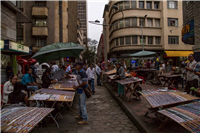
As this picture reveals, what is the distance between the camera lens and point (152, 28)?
28984 millimetres

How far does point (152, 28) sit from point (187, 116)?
28.5 m

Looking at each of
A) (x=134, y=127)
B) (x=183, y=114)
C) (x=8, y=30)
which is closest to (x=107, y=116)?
(x=134, y=127)

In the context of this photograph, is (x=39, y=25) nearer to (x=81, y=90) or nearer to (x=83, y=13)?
(x=81, y=90)

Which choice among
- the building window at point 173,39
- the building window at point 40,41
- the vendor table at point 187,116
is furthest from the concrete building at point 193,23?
the building window at point 40,41

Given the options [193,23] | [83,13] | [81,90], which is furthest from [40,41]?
[83,13]

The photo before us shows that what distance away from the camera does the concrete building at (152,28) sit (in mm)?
28469

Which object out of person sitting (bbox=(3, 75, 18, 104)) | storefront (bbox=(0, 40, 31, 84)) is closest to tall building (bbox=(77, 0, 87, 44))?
storefront (bbox=(0, 40, 31, 84))

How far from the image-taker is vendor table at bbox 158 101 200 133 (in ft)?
8.89

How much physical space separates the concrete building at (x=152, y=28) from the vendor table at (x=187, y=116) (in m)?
25.3

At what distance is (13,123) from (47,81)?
3.75 m

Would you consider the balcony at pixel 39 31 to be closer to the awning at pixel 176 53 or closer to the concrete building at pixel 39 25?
the concrete building at pixel 39 25

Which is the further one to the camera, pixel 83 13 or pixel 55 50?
pixel 83 13

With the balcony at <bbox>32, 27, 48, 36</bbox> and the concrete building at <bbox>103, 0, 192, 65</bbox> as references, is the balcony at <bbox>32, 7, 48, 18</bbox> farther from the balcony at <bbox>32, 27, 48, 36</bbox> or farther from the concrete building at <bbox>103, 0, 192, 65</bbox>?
the concrete building at <bbox>103, 0, 192, 65</bbox>

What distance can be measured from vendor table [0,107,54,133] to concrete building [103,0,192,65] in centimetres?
2598
